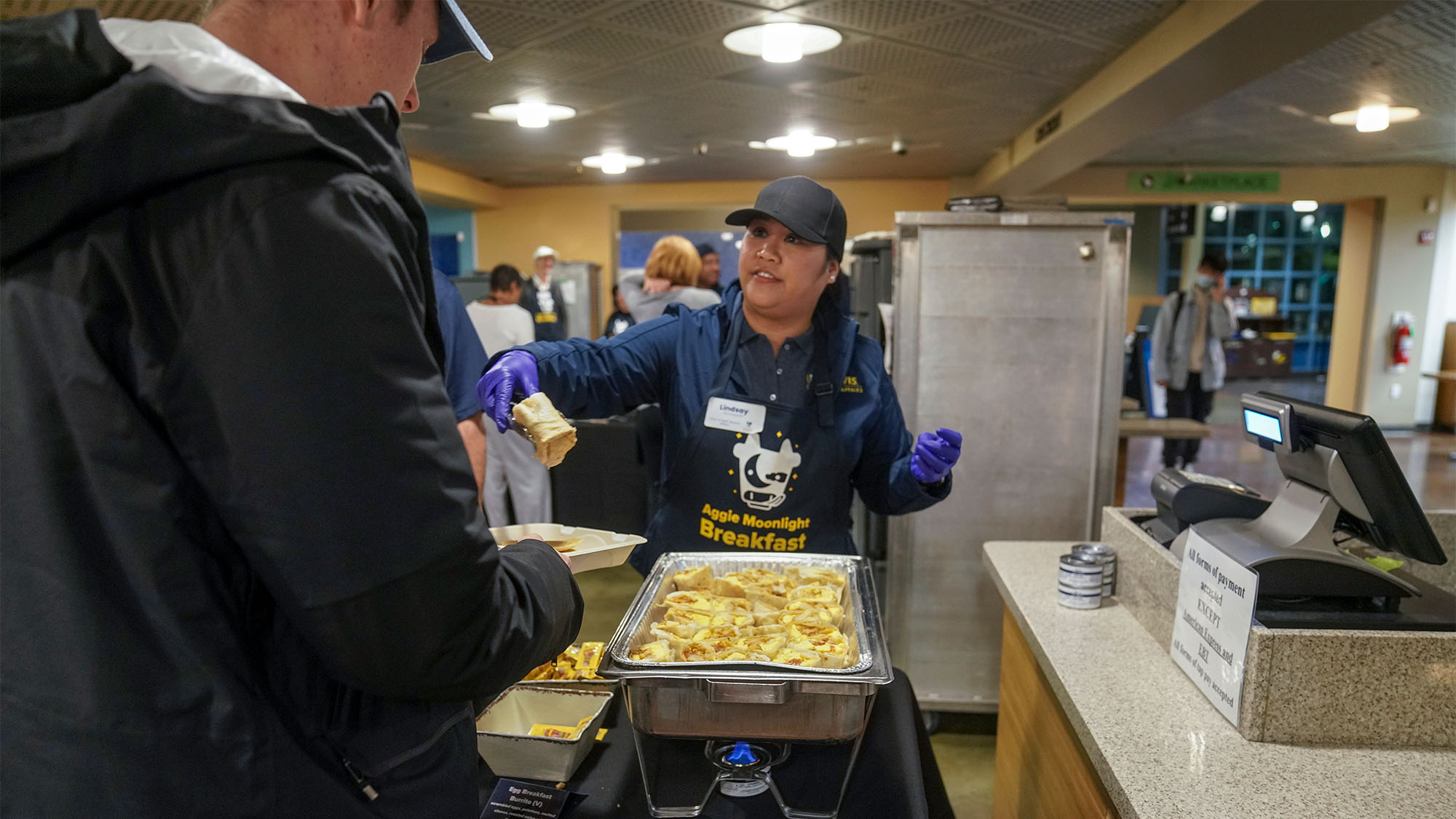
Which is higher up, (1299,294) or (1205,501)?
(1299,294)

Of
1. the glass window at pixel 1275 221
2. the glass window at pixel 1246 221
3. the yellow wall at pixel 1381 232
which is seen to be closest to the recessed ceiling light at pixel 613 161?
the yellow wall at pixel 1381 232

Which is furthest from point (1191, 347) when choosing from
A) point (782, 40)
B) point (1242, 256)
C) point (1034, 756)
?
point (1242, 256)

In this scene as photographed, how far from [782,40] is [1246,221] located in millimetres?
16361

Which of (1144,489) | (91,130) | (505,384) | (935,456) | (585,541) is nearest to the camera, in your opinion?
(91,130)

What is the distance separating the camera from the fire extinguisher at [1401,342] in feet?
31.9

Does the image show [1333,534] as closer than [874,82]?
Yes

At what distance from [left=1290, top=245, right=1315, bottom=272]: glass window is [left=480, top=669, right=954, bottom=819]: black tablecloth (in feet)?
66.7

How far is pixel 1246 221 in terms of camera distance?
17.2 meters

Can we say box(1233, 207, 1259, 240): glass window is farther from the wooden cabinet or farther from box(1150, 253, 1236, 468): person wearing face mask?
the wooden cabinet

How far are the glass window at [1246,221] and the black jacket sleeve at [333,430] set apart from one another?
2007 cm

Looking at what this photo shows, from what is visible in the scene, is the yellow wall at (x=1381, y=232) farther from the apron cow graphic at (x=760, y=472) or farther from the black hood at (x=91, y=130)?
the black hood at (x=91, y=130)

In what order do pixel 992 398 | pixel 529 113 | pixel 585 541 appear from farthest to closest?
pixel 529 113
pixel 992 398
pixel 585 541

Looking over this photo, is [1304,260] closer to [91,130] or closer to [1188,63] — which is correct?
[1188,63]

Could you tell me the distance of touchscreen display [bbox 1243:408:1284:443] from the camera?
138 cm
